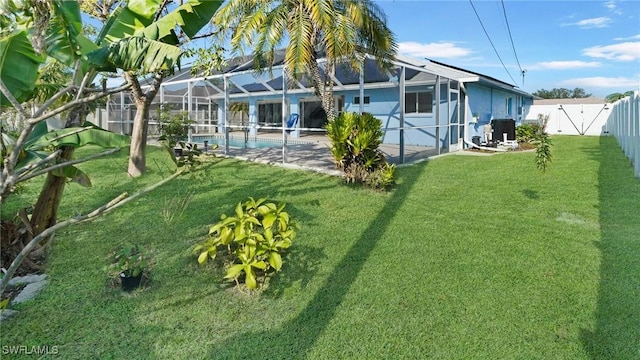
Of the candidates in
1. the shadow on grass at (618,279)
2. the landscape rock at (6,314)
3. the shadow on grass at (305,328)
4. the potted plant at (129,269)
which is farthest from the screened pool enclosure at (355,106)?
the landscape rock at (6,314)

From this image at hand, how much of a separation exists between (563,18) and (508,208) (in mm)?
13206

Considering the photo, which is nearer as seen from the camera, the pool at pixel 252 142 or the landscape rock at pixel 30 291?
the landscape rock at pixel 30 291

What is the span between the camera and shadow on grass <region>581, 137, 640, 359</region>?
334cm

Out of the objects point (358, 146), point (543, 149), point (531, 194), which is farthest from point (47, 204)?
point (531, 194)

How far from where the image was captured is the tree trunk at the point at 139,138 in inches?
387

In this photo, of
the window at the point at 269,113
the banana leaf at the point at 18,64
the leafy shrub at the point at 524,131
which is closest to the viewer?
the banana leaf at the point at 18,64

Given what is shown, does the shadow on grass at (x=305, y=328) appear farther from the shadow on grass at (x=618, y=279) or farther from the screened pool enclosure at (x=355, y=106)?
the screened pool enclosure at (x=355, y=106)

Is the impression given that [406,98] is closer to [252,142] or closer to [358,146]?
[252,142]

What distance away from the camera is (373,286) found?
4.45 metres

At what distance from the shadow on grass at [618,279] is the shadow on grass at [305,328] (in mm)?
2271

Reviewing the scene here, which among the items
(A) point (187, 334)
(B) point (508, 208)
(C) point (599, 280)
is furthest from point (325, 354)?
(B) point (508, 208)

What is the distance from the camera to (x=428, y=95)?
1725 cm

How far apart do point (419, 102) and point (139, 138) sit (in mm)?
11898

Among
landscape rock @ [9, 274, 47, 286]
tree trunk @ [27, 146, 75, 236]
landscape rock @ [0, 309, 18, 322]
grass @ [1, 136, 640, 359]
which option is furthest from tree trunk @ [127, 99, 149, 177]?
landscape rock @ [0, 309, 18, 322]
